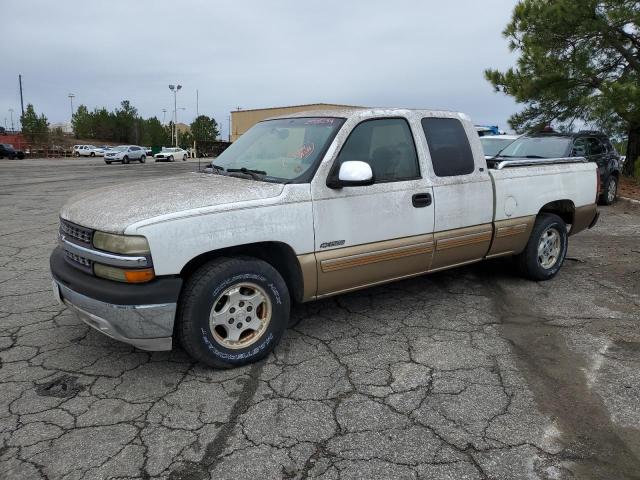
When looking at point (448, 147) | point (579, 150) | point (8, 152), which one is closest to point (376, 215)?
point (448, 147)

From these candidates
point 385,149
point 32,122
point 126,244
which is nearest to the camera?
point 126,244

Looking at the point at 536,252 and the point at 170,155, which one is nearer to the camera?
the point at 536,252

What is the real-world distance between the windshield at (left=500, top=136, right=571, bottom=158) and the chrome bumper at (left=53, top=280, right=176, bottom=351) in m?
8.96

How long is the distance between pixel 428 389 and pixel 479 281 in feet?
8.82

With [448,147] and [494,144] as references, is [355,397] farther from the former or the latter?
[494,144]

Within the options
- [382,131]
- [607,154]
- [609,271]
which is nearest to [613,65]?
[607,154]

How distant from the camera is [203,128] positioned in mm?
87562

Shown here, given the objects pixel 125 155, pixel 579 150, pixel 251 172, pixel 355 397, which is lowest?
pixel 355 397

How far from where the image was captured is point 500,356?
149 inches

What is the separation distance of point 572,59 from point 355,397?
14982 mm

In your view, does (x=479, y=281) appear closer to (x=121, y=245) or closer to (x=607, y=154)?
(x=121, y=245)

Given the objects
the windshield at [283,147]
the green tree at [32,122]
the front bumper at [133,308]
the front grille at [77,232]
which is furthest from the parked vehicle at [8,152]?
the front bumper at [133,308]

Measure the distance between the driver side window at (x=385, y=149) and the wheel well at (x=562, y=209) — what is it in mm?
2134

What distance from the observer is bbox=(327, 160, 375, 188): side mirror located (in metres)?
3.61
